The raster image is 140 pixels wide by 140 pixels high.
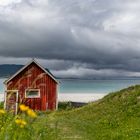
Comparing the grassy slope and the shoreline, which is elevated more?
the shoreline

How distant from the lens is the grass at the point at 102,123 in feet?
67.7

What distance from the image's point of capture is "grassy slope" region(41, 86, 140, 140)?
23.1 m

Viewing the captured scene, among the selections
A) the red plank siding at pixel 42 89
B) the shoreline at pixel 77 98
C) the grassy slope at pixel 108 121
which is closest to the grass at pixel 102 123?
the grassy slope at pixel 108 121

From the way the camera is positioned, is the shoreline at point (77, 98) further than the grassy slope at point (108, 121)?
Yes

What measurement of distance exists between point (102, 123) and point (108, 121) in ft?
1.24

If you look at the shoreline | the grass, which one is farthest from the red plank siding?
the shoreline

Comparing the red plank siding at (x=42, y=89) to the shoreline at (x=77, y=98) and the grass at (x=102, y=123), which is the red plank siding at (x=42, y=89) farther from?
the shoreline at (x=77, y=98)

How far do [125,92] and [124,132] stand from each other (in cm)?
1900

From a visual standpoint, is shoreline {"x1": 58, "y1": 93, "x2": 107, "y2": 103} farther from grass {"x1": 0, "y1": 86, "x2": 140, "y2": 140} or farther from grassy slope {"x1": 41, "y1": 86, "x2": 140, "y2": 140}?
grass {"x1": 0, "y1": 86, "x2": 140, "y2": 140}

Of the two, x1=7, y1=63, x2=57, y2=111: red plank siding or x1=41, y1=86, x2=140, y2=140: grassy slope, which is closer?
x1=41, y1=86, x2=140, y2=140: grassy slope

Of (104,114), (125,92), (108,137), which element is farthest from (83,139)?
(125,92)

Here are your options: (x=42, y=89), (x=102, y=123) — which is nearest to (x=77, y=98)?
(x=42, y=89)

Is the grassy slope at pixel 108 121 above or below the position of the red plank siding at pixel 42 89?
below

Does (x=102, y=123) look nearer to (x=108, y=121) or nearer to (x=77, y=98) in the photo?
(x=108, y=121)
